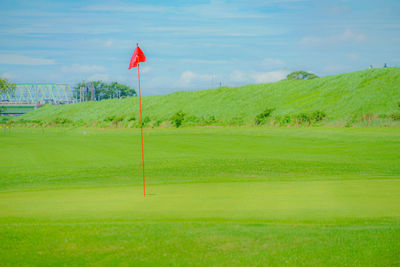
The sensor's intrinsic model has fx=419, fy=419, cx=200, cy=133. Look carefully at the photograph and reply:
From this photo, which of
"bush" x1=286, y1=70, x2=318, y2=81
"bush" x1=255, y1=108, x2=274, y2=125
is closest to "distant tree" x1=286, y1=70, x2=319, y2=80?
"bush" x1=286, y1=70, x2=318, y2=81

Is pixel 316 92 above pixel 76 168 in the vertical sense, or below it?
above

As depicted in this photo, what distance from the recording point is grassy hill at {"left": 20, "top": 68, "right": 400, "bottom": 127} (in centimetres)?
5778

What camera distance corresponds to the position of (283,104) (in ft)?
239

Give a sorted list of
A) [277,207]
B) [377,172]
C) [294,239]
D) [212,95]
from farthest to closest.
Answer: [212,95], [377,172], [277,207], [294,239]

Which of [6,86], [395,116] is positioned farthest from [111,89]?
[395,116]

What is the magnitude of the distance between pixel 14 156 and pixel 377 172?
69.1 feet

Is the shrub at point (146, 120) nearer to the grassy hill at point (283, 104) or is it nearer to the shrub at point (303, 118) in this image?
the grassy hill at point (283, 104)

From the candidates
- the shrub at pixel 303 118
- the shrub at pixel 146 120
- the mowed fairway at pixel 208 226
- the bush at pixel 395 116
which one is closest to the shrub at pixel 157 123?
the shrub at pixel 146 120

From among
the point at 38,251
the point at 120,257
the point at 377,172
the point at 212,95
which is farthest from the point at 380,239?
the point at 212,95

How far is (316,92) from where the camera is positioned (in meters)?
73.9

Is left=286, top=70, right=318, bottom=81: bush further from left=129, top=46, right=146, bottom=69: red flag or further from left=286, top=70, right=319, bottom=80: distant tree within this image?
left=129, top=46, right=146, bottom=69: red flag

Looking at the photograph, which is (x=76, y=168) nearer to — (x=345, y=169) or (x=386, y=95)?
(x=345, y=169)

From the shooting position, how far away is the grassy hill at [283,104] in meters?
57.8

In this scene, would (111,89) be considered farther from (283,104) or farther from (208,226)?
(208,226)
